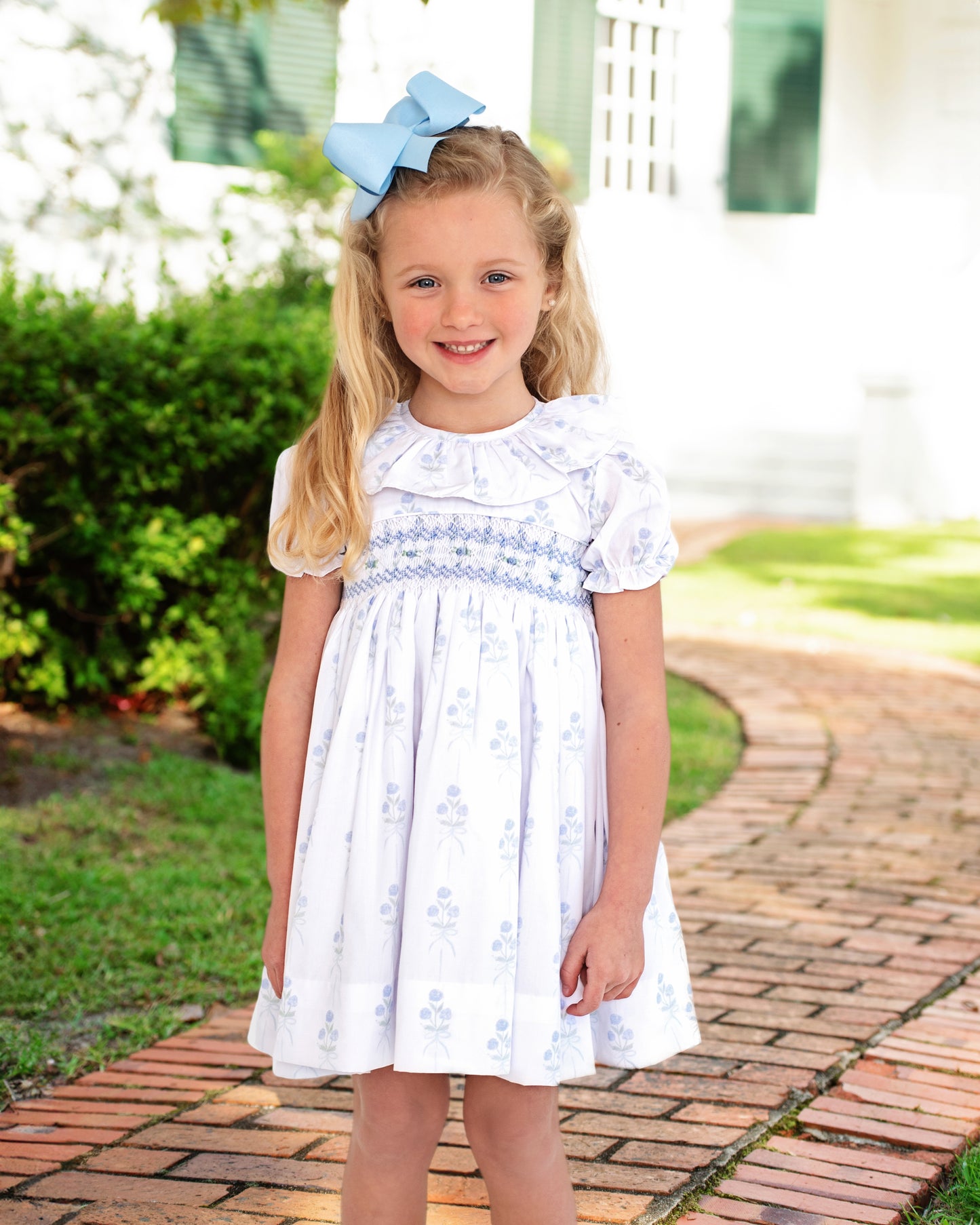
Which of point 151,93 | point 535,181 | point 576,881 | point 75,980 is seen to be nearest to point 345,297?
point 535,181

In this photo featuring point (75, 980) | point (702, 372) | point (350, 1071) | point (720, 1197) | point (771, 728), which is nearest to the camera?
point (350, 1071)

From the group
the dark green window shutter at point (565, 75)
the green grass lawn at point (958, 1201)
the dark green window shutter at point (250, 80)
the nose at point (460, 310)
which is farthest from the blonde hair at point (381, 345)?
the dark green window shutter at point (565, 75)

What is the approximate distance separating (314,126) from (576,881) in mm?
8956

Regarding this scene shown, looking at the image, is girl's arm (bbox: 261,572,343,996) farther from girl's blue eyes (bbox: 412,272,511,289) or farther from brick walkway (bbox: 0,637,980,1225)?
brick walkway (bbox: 0,637,980,1225)

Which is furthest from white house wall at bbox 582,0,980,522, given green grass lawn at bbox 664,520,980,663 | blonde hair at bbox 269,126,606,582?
blonde hair at bbox 269,126,606,582

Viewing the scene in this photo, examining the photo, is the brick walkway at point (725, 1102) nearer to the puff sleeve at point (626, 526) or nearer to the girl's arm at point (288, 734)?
the girl's arm at point (288, 734)

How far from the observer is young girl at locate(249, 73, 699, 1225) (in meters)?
1.65

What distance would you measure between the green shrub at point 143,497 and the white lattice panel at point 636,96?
7.73 metres

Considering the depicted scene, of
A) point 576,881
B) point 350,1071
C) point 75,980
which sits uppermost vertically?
point 576,881

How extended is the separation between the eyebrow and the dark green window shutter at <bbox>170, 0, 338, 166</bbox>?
26.5 ft

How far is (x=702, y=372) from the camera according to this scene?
12820 millimetres

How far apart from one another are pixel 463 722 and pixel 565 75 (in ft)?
35.1

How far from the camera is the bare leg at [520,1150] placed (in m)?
1.74

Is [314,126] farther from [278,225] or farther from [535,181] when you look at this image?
[535,181]
